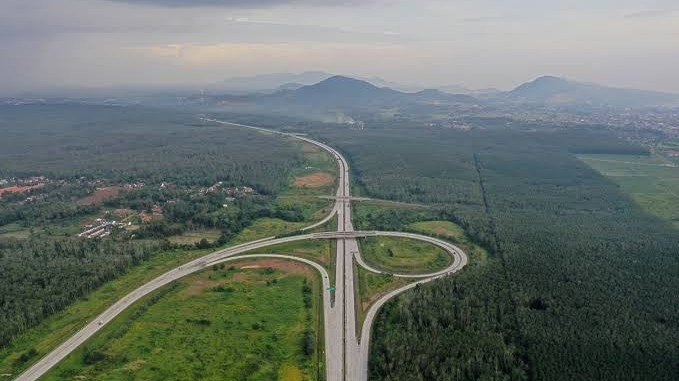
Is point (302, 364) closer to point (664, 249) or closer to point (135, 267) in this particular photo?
point (135, 267)

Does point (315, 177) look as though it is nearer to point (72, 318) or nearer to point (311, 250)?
point (311, 250)

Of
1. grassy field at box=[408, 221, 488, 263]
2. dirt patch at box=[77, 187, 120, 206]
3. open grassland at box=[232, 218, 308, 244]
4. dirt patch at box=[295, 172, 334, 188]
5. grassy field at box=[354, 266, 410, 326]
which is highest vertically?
dirt patch at box=[295, 172, 334, 188]

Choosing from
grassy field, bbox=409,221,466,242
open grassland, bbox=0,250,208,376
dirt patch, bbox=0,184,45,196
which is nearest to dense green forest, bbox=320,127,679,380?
grassy field, bbox=409,221,466,242

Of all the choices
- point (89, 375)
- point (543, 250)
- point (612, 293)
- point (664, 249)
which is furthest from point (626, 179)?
point (89, 375)

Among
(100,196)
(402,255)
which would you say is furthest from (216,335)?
(100,196)

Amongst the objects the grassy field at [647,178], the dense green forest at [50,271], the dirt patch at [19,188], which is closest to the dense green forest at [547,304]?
the grassy field at [647,178]

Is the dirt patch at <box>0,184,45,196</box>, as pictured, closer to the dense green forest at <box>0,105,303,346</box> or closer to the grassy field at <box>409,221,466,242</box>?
the dense green forest at <box>0,105,303,346</box>
